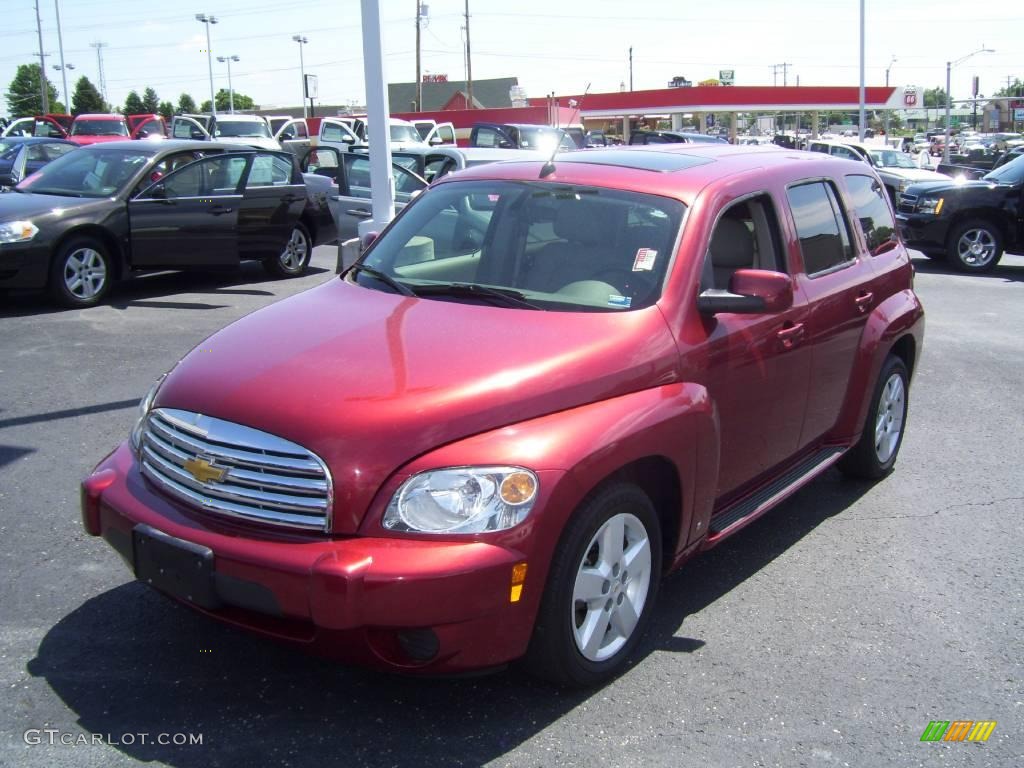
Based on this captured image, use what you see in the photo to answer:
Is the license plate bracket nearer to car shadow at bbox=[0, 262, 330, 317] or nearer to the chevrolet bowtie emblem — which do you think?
the chevrolet bowtie emblem

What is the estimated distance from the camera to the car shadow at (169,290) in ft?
34.3

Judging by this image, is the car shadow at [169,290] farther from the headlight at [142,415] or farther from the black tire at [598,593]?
the black tire at [598,593]

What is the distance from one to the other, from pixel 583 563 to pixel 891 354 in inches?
119

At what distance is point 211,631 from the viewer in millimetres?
3834

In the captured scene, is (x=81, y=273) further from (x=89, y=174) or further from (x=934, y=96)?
(x=934, y=96)

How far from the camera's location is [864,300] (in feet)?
17.0

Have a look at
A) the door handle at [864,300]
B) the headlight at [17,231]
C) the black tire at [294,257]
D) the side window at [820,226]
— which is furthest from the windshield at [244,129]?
the door handle at [864,300]

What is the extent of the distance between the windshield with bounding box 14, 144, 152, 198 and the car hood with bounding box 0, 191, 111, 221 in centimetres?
19

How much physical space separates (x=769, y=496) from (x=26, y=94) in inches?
4338

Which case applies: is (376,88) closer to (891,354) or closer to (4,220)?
(4,220)

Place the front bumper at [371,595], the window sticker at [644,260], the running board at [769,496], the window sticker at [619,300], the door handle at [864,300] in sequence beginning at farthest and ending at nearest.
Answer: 1. the door handle at [864,300]
2. the running board at [769,496]
3. the window sticker at [644,260]
4. the window sticker at [619,300]
5. the front bumper at [371,595]

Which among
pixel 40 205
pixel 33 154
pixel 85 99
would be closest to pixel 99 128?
pixel 33 154

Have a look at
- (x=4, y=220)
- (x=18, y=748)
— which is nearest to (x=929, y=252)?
(x=4, y=220)

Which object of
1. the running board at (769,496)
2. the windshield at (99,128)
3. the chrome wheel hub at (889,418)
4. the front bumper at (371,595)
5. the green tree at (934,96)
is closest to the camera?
the front bumper at (371,595)
